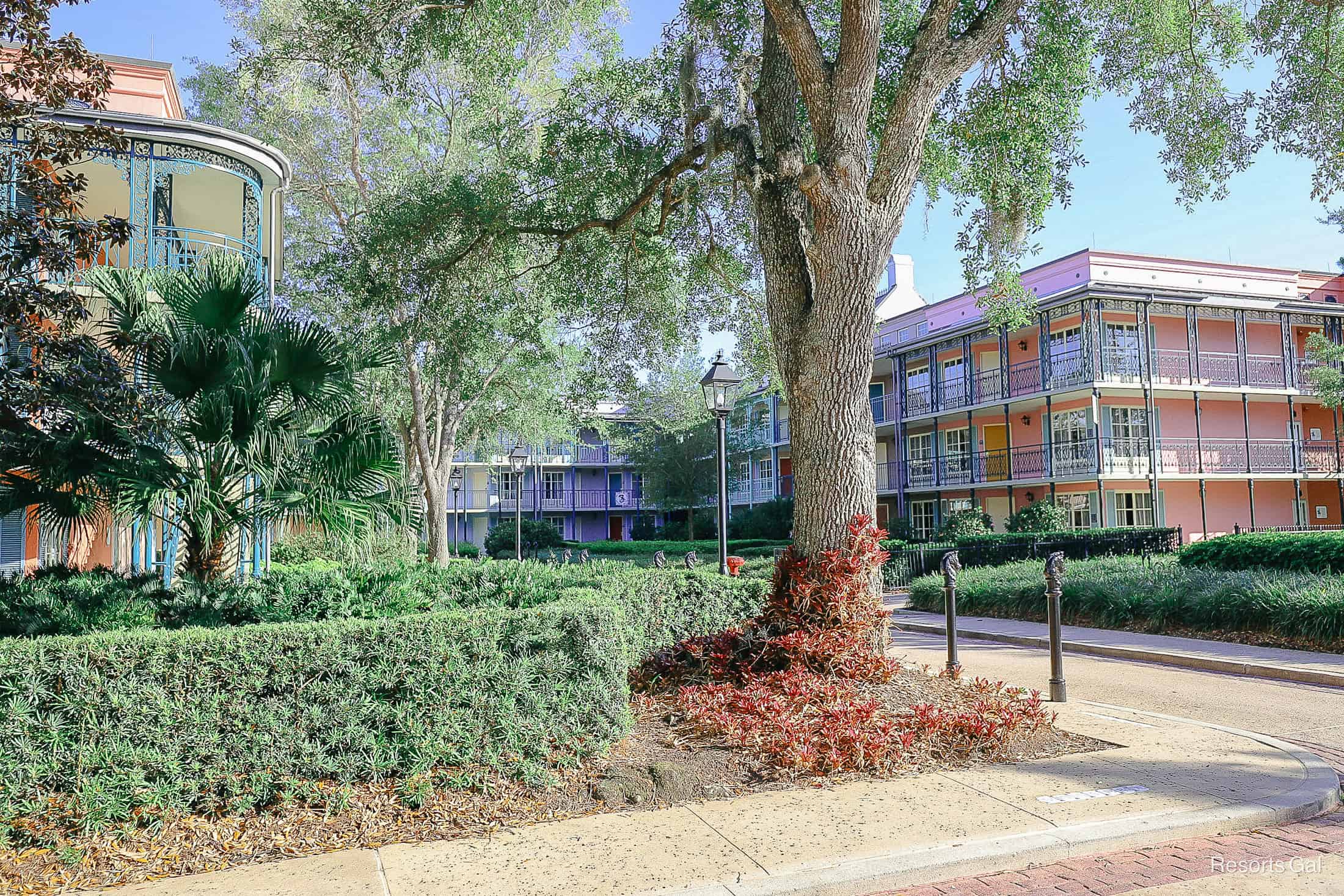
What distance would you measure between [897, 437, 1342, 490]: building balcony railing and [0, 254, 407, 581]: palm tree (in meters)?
23.6

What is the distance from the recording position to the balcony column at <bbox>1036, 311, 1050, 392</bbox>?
27.4 m

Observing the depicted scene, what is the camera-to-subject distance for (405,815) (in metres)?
4.92

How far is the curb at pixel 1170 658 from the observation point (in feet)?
30.3

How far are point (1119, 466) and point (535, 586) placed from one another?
23179 mm

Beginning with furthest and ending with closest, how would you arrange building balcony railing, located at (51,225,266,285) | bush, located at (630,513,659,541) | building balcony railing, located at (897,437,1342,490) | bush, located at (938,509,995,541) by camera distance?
bush, located at (630,513,659,541) → building balcony railing, located at (897,437,1342,490) → bush, located at (938,509,995,541) → building balcony railing, located at (51,225,266,285)

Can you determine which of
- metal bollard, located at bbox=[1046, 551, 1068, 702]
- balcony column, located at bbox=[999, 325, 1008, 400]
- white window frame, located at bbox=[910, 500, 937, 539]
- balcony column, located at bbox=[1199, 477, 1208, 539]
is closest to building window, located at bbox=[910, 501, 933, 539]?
white window frame, located at bbox=[910, 500, 937, 539]

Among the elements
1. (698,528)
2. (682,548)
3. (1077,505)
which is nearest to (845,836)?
(1077,505)

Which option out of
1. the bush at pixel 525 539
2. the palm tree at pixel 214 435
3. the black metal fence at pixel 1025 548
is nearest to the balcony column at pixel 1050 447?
the black metal fence at pixel 1025 548

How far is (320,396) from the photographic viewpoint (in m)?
7.17

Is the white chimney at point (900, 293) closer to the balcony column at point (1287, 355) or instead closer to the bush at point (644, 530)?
the balcony column at point (1287, 355)

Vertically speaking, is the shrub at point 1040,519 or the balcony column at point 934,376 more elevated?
the balcony column at point 934,376

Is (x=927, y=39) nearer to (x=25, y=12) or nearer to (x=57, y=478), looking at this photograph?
(x=25, y=12)

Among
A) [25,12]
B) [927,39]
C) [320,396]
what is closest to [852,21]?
[927,39]

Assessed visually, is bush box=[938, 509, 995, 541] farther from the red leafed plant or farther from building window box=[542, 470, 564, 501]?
building window box=[542, 470, 564, 501]
